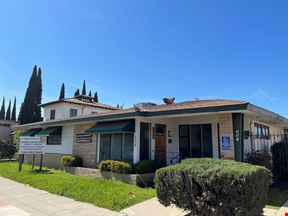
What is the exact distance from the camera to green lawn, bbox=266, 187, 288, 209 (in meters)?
7.95

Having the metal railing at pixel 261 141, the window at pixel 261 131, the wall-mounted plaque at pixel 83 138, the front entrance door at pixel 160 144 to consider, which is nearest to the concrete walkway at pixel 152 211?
the metal railing at pixel 261 141

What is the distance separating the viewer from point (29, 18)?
12.4 m

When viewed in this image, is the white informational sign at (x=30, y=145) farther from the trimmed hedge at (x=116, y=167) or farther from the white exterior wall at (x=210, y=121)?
the white exterior wall at (x=210, y=121)

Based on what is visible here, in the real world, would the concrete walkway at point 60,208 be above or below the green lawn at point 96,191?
below

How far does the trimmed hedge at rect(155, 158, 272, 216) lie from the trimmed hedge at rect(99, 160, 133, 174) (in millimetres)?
5688

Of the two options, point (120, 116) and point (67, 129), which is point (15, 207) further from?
point (67, 129)

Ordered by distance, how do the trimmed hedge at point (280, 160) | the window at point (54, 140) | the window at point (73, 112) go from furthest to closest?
the window at point (73, 112), the window at point (54, 140), the trimmed hedge at point (280, 160)

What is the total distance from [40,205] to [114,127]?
545 centimetres

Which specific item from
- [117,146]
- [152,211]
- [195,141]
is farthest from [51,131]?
[152,211]

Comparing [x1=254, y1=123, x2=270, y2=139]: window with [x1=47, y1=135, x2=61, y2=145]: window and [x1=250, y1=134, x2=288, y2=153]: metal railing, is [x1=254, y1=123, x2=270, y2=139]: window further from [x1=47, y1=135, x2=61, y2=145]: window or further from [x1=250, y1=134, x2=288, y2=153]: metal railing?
[x1=47, y1=135, x2=61, y2=145]: window

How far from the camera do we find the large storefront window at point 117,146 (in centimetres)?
1302

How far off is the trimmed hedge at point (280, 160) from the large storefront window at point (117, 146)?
703cm

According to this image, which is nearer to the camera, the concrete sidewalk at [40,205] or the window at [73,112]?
the concrete sidewalk at [40,205]

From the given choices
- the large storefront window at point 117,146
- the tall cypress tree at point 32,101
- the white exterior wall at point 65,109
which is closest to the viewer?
the large storefront window at point 117,146
